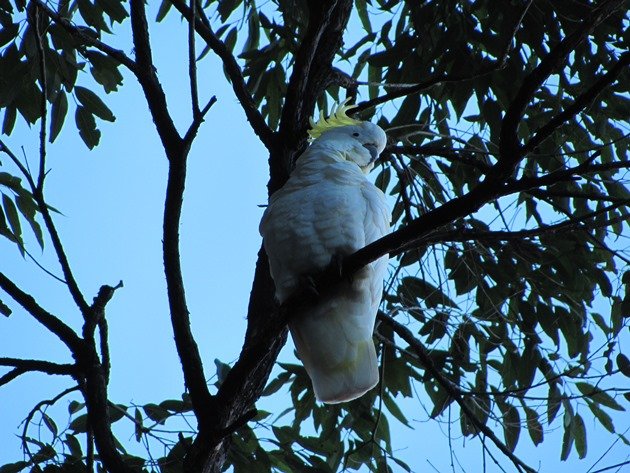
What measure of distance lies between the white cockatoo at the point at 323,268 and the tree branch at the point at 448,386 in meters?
0.26

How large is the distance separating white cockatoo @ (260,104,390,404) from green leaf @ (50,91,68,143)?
114cm

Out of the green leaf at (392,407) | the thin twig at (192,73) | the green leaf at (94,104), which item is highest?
the green leaf at (94,104)

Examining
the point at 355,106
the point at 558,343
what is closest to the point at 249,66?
the point at 355,106

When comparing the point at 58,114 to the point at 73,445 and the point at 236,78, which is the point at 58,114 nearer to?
the point at 236,78

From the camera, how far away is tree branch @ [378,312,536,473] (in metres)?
A: 2.17

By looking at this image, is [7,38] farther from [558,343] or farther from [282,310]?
[558,343]

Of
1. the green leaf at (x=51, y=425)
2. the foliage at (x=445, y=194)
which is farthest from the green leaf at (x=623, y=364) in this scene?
A: the green leaf at (x=51, y=425)

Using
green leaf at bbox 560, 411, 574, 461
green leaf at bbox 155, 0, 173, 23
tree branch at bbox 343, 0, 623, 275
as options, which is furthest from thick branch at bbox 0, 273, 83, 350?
green leaf at bbox 155, 0, 173, 23

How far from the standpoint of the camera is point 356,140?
8.31 ft

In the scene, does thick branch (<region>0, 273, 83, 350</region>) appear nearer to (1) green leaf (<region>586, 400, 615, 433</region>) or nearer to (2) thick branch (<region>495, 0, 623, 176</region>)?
(2) thick branch (<region>495, 0, 623, 176</region>)

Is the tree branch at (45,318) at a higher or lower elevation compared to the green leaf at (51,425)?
higher

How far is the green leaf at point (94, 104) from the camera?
2.87m

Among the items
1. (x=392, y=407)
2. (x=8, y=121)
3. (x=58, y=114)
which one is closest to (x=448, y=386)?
(x=392, y=407)

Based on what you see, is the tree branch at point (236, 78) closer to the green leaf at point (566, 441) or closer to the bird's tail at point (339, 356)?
the bird's tail at point (339, 356)
